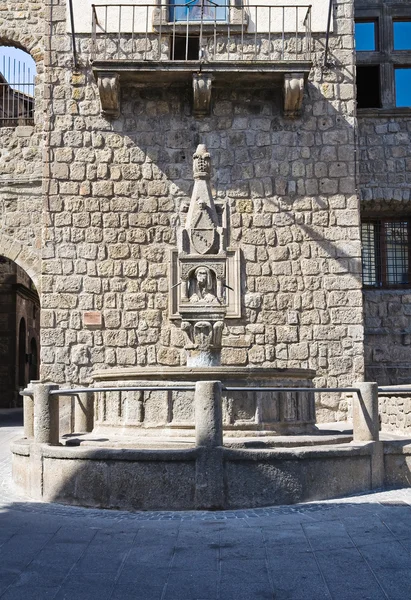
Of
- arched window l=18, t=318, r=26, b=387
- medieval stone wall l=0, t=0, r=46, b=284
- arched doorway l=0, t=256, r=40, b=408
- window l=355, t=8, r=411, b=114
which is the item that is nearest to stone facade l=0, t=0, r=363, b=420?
medieval stone wall l=0, t=0, r=46, b=284

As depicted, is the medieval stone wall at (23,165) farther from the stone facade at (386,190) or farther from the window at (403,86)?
the window at (403,86)

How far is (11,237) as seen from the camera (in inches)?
572

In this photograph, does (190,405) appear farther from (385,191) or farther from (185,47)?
(185,47)

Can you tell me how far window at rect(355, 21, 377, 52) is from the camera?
15859 millimetres

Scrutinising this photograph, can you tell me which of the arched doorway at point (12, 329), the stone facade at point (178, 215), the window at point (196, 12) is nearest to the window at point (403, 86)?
the stone facade at point (178, 215)

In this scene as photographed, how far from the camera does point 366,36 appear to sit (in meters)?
15.9

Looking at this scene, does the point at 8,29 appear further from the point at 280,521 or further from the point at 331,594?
the point at 331,594

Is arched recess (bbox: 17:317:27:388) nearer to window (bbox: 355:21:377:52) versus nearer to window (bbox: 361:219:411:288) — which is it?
window (bbox: 361:219:411:288)

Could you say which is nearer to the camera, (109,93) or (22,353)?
(109,93)

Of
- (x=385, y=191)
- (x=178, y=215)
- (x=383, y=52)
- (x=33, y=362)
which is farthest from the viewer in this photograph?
(x=33, y=362)

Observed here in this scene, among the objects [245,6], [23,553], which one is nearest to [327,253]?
[245,6]

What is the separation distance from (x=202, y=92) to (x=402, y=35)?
532 centimetres

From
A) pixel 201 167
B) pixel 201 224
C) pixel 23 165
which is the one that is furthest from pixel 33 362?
pixel 201 224

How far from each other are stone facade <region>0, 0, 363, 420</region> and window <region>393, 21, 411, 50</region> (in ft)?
7.18
